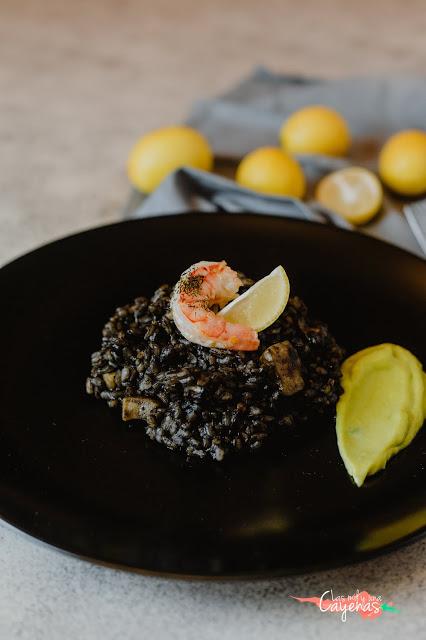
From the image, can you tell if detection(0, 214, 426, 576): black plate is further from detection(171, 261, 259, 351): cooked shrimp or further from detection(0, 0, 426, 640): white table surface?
detection(171, 261, 259, 351): cooked shrimp

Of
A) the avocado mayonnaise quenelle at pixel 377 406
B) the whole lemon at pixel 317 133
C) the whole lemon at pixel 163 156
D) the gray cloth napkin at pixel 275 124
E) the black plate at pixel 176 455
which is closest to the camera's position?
the black plate at pixel 176 455

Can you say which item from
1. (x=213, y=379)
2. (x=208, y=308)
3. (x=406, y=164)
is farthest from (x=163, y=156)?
(x=213, y=379)

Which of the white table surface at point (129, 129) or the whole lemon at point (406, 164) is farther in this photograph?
the whole lemon at point (406, 164)

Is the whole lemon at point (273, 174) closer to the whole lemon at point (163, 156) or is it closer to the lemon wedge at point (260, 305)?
the whole lemon at point (163, 156)

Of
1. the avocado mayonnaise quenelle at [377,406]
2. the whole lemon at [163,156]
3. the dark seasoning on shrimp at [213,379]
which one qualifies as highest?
the whole lemon at [163,156]

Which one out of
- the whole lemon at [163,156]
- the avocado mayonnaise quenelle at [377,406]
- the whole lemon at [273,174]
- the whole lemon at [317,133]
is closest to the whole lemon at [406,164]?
the whole lemon at [317,133]

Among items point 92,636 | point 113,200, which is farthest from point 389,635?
point 113,200
